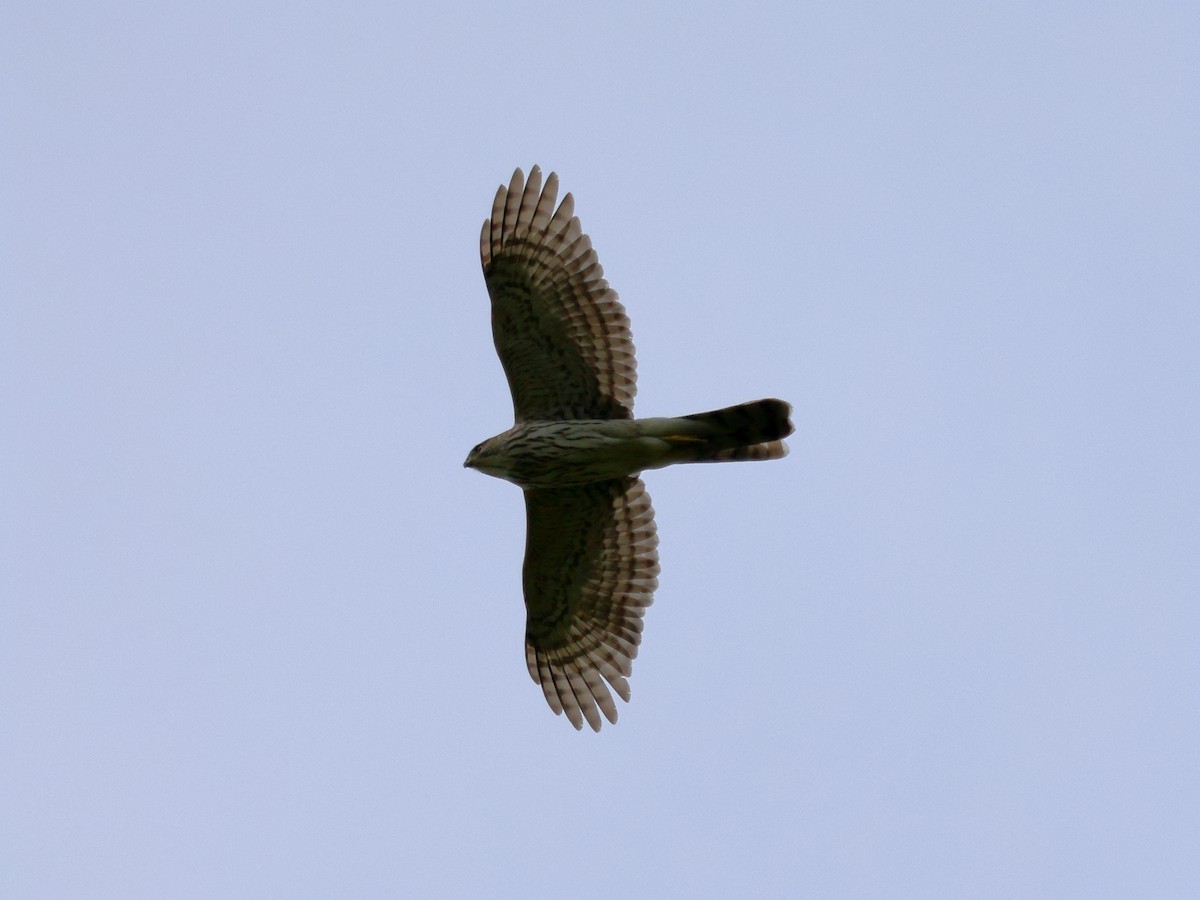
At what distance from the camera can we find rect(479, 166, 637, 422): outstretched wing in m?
13.3

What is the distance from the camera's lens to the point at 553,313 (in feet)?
43.5

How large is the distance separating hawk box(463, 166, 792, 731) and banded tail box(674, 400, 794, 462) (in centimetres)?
1

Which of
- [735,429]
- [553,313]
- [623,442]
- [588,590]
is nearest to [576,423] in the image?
[623,442]

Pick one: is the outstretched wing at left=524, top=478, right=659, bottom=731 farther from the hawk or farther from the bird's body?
the bird's body

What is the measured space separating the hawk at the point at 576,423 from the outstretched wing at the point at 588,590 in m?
0.01

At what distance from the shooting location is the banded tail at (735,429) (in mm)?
12914

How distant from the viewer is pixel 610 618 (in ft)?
46.9

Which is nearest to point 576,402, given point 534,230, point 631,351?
point 631,351

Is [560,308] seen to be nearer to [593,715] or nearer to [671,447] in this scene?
[671,447]

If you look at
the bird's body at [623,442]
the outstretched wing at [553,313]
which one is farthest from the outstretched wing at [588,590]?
the outstretched wing at [553,313]

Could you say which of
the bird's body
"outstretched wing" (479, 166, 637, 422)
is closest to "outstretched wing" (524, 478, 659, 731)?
the bird's body

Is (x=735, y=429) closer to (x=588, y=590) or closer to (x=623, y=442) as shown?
(x=623, y=442)

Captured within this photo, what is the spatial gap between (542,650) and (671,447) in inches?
103

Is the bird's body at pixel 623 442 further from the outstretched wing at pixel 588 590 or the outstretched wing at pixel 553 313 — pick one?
the outstretched wing at pixel 588 590
